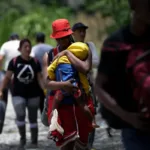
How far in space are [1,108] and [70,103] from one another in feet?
16.3

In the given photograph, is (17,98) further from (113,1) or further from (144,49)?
(144,49)

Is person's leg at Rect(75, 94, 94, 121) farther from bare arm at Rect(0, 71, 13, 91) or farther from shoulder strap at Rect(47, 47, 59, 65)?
bare arm at Rect(0, 71, 13, 91)

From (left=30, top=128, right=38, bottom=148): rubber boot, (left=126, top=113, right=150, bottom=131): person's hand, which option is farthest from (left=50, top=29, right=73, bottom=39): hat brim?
(left=30, top=128, right=38, bottom=148): rubber boot

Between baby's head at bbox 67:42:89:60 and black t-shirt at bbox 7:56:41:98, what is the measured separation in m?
3.59

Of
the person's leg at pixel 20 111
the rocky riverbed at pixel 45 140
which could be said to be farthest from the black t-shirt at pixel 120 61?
the person's leg at pixel 20 111

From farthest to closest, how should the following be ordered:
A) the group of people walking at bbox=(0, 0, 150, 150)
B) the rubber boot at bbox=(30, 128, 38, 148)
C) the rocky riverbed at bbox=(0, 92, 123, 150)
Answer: the rubber boot at bbox=(30, 128, 38, 148) → the rocky riverbed at bbox=(0, 92, 123, 150) → the group of people walking at bbox=(0, 0, 150, 150)

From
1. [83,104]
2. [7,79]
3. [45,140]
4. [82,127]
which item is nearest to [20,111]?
[7,79]

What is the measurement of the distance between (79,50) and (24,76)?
3712mm

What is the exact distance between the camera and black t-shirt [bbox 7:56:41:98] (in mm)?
12038

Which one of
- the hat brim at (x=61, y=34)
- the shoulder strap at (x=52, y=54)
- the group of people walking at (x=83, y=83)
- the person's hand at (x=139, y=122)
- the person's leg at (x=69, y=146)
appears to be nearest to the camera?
the person's hand at (x=139, y=122)

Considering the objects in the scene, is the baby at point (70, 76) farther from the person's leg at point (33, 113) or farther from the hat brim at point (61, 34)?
the person's leg at point (33, 113)

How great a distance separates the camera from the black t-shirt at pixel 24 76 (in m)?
12.0

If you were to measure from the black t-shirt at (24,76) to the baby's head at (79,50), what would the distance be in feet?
11.8

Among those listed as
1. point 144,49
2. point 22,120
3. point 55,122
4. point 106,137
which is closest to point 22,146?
point 22,120
